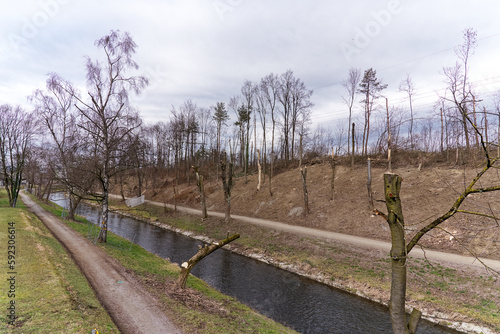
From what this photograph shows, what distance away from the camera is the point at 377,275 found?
15430 millimetres

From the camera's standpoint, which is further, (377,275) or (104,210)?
(104,210)

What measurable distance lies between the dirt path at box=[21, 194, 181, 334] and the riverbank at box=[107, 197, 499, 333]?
3.91 metres

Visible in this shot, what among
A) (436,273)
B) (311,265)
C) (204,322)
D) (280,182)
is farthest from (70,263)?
(280,182)

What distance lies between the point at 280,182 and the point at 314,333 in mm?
29898

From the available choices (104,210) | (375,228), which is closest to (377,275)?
(375,228)

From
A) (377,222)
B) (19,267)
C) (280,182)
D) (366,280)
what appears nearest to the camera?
(19,267)

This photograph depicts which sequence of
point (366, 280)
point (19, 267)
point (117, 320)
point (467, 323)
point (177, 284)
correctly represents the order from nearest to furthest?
point (117, 320) → point (19, 267) → point (467, 323) → point (177, 284) → point (366, 280)

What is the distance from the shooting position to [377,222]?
23109mm

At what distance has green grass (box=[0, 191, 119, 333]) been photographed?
693 cm

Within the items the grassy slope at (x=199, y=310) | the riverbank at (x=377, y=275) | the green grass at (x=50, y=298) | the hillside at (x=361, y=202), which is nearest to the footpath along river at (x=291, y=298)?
the riverbank at (x=377, y=275)

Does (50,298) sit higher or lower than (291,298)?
higher

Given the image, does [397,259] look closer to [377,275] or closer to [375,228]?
[377,275]

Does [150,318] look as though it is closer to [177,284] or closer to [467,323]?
[177,284]

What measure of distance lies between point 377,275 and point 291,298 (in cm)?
575
